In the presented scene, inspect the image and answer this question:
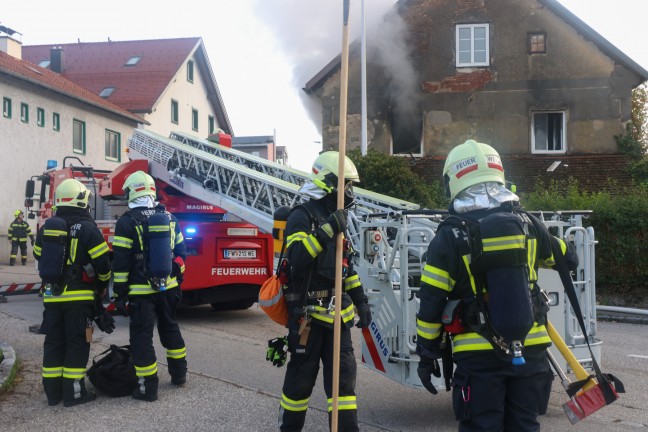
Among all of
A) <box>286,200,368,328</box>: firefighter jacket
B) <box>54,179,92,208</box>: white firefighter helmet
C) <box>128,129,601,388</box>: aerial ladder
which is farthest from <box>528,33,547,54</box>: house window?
<box>286,200,368,328</box>: firefighter jacket

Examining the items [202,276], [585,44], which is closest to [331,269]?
[202,276]

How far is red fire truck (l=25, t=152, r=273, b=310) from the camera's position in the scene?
9602mm

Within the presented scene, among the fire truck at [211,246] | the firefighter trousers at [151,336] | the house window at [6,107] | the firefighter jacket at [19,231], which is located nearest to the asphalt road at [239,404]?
the firefighter trousers at [151,336]

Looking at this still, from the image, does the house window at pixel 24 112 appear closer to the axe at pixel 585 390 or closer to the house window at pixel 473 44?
the house window at pixel 473 44

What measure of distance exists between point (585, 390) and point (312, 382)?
1.65 meters

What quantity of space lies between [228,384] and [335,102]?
15745mm

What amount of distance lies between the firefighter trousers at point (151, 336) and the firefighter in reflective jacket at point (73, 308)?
374 mm

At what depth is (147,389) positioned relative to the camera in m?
5.83

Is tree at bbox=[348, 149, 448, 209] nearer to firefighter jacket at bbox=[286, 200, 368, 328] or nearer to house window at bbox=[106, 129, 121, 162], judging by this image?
firefighter jacket at bbox=[286, 200, 368, 328]

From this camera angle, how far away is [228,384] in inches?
251

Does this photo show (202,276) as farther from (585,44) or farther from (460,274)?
(585,44)

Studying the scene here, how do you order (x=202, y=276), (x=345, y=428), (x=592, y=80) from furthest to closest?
(x=592, y=80) → (x=202, y=276) → (x=345, y=428)

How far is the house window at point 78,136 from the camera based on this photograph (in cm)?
2739

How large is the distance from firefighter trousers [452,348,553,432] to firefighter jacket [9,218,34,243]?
2063cm
